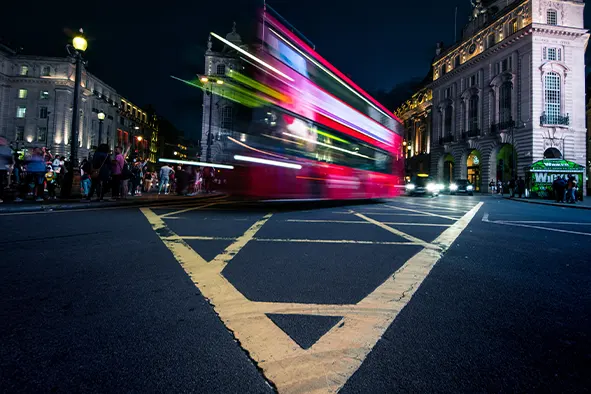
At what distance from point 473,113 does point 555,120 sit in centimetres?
929

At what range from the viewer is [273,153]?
8.59 metres

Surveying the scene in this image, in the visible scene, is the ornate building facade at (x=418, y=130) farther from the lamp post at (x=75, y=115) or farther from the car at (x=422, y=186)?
the lamp post at (x=75, y=115)

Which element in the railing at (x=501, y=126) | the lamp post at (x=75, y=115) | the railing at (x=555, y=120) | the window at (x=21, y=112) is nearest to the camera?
the lamp post at (x=75, y=115)

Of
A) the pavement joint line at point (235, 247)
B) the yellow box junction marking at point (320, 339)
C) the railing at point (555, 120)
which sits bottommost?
the yellow box junction marking at point (320, 339)

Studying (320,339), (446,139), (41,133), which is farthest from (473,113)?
(41,133)

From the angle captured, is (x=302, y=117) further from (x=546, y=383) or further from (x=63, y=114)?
(x=63, y=114)

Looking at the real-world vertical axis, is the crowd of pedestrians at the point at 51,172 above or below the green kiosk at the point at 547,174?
below

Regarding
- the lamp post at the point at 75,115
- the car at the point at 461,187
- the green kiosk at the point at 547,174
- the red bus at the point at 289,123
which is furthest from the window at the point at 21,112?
the green kiosk at the point at 547,174

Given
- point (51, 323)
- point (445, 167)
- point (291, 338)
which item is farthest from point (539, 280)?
point (445, 167)

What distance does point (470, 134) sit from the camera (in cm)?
4038

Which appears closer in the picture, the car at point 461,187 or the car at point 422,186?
the car at point 422,186

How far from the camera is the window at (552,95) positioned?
110 feet

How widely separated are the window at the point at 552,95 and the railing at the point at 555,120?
0.14 metres

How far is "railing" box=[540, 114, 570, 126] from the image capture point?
108 feet
